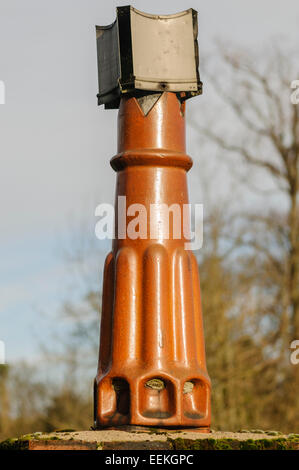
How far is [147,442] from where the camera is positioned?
418cm

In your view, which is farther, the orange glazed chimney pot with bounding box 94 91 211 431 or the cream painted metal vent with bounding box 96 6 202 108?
the cream painted metal vent with bounding box 96 6 202 108

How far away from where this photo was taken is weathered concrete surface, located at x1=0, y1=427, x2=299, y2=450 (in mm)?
4160

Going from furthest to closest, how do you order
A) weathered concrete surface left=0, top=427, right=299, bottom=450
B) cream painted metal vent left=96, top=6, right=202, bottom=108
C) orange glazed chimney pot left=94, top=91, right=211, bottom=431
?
cream painted metal vent left=96, top=6, right=202, bottom=108, orange glazed chimney pot left=94, top=91, right=211, bottom=431, weathered concrete surface left=0, top=427, right=299, bottom=450

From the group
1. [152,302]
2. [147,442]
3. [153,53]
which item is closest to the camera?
[147,442]

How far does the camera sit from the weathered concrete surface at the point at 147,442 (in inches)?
164

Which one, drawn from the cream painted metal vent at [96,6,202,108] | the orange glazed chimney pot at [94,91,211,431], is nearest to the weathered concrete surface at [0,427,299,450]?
the orange glazed chimney pot at [94,91,211,431]

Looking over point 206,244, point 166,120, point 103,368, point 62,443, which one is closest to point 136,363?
point 103,368

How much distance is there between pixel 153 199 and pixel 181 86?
76 cm

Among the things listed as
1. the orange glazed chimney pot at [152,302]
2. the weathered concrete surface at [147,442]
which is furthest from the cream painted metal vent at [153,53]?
the weathered concrete surface at [147,442]

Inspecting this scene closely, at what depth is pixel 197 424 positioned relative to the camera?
4832 mm

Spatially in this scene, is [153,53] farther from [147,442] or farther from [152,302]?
[147,442]

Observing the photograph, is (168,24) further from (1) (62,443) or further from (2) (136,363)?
(1) (62,443)

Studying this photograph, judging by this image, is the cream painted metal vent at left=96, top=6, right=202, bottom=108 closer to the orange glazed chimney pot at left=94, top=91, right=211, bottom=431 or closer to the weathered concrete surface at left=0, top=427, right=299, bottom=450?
the orange glazed chimney pot at left=94, top=91, right=211, bottom=431

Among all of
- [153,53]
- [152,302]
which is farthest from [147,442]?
[153,53]
